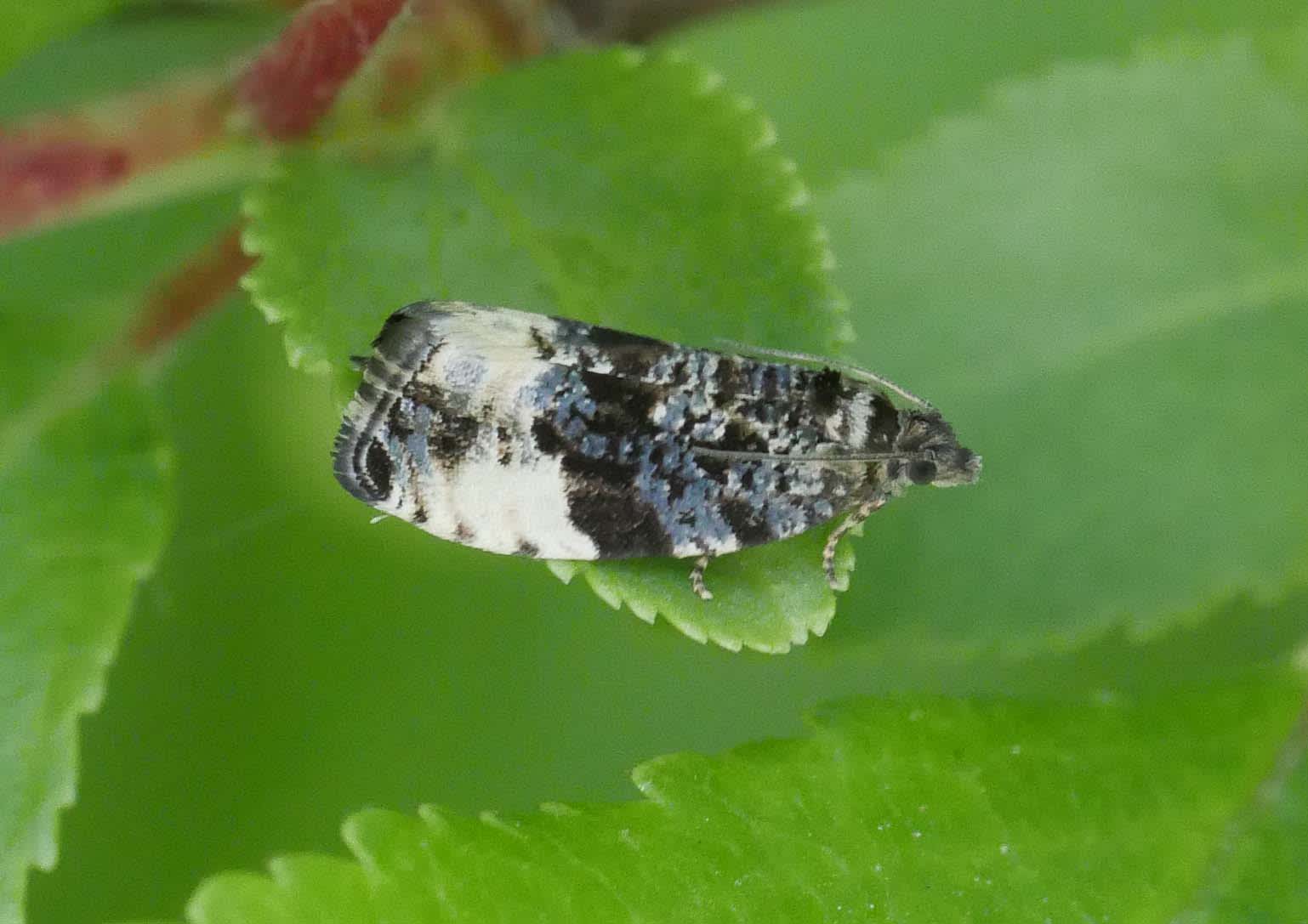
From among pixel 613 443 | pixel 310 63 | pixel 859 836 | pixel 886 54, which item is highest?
pixel 310 63

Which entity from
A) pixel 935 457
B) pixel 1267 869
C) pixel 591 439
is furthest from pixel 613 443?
pixel 1267 869

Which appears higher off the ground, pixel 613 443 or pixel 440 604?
pixel 613 443

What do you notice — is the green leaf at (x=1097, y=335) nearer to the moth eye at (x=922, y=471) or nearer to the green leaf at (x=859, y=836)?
the moth eye at (x=922, y=471)

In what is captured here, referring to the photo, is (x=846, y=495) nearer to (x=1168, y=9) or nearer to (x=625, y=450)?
(x=625, y=450)

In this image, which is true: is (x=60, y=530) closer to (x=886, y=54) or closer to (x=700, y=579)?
(x=700, y=579)

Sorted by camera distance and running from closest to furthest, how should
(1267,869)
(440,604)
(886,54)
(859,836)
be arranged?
(859,836) < (1267,869) < (440,604) < (886,54)

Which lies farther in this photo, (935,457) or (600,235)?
(935,457)

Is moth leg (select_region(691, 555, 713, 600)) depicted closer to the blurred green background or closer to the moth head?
the moth head

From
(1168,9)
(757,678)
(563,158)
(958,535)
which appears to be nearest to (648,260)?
(563,158)

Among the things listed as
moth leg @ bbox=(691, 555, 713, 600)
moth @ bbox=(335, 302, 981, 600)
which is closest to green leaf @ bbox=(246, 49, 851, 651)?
moth leg @ bbox=(691, 555, 713, 600)
